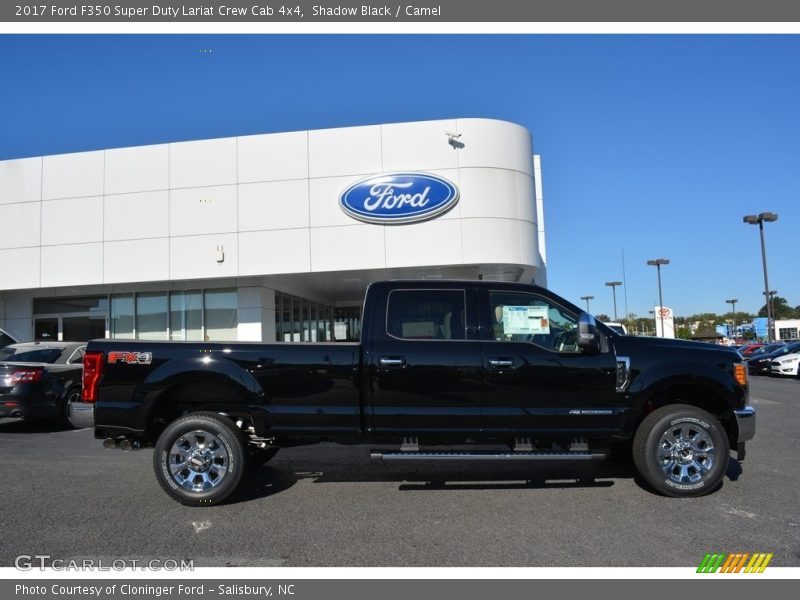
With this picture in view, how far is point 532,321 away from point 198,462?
3.37 m

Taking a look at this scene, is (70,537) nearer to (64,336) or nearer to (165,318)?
(165,318)

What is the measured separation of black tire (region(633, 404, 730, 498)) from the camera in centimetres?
522

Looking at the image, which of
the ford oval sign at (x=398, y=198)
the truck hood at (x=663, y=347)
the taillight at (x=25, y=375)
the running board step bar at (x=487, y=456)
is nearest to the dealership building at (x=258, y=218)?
the ford oval sign at (x=398, y=198)

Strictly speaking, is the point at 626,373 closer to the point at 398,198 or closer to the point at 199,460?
the point at 199,460

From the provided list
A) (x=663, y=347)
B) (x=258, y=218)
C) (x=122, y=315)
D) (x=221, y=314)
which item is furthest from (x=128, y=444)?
(x=122, y=315)

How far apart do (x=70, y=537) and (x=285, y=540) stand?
1.68 m

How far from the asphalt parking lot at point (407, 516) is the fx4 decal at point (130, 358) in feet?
4.28

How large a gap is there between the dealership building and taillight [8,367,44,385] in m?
6.65

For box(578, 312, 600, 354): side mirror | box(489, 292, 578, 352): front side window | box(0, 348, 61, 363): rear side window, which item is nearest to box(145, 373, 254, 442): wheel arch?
box(489, 292, 578, 352): front side window

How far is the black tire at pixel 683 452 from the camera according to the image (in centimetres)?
522

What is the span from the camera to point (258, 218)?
1579 centimetres

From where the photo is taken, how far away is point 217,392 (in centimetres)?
549

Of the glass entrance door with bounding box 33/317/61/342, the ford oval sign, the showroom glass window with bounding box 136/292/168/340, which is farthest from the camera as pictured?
the glass entrance door with bounding box 33/317/61/342

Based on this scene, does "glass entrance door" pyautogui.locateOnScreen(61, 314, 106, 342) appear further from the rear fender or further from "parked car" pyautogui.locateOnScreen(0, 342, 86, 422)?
the rear fender
